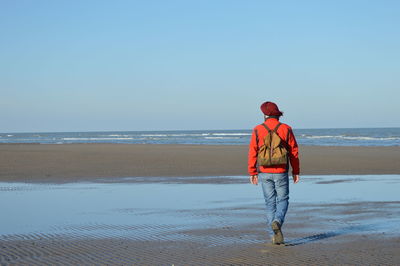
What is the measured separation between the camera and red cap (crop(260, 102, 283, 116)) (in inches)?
276

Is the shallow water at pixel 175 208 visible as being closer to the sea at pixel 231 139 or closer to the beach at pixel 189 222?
the beach at pixel 189 222

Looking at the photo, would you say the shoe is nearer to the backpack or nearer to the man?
the man

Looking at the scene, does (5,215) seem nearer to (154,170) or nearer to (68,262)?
(68,262)

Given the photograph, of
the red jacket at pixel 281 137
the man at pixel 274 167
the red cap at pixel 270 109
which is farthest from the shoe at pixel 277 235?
the red cap at pixel 270 109

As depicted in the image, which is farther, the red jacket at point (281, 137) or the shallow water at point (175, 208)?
the shallow water at point (175, 208)

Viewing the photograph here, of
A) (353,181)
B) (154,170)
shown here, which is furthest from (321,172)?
(154,170)

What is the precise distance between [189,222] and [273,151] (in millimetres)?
2232

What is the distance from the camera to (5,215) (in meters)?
9.30

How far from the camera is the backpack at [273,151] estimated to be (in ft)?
22.4

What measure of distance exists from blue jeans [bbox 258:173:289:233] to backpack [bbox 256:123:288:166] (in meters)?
0.18

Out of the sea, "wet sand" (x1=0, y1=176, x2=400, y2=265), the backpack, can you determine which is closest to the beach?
"wet sand" (x1=0, y1=176, x2=400, y2=265)

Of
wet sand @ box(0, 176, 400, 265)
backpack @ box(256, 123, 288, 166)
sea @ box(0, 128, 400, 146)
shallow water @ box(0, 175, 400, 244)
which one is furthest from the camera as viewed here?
sea @ box(0, 128, 400, 146)

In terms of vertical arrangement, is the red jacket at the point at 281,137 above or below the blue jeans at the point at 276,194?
above

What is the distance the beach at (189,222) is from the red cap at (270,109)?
1.62 meters
